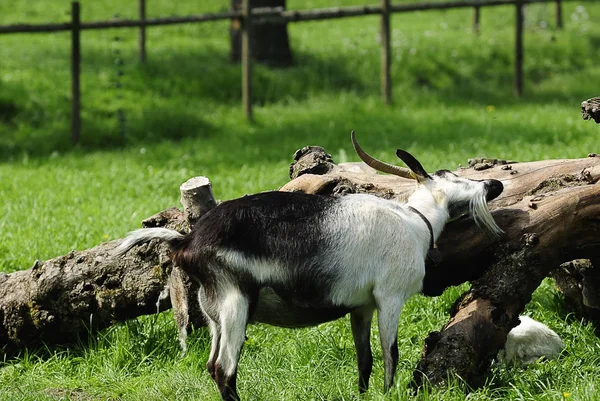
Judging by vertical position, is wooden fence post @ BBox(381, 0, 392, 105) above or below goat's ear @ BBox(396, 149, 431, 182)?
above

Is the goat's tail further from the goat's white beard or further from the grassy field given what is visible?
the goat's white beard

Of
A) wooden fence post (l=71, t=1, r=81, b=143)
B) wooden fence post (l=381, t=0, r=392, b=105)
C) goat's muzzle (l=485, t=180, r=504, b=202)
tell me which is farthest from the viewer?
wooden fence post (l=381, t=0, r=392, b=105)

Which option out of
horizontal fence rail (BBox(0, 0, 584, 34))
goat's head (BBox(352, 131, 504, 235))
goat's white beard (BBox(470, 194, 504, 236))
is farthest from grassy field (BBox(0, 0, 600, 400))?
goat's head (BBox(352, 131, 504, 235))

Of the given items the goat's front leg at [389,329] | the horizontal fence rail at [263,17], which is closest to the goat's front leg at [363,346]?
the goat's front leg at [389,329]

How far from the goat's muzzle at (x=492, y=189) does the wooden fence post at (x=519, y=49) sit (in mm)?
10352

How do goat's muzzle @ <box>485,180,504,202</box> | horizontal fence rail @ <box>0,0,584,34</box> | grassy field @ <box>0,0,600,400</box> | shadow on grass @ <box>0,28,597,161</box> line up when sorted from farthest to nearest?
shadow on grass @ <box>0,28,597,161</box> < horizontal fence rail @ <box>0,0,584,34</box> < grassy field @ <box>0,0,600,400</box> < goat's muzzle @ <box>485,180,504,202</box>

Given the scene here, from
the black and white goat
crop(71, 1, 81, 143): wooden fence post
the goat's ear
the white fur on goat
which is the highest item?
crop(71, 1, 81, 143): wooden fence post

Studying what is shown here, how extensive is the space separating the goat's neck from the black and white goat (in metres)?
0.10

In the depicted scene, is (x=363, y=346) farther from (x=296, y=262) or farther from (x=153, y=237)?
(x=153, y=237)

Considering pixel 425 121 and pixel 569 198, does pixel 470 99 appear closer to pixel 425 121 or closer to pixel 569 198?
pixel 425 121

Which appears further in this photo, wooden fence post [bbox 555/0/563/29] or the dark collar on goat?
wooden fence post [bbox 555/0/563/29]

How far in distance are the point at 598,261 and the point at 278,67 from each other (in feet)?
35.7

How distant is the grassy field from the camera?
5.57 m

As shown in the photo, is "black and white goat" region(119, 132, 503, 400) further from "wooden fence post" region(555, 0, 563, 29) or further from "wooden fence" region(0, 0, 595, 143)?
"wooden fence post" region(555, 0, 563, 29)
